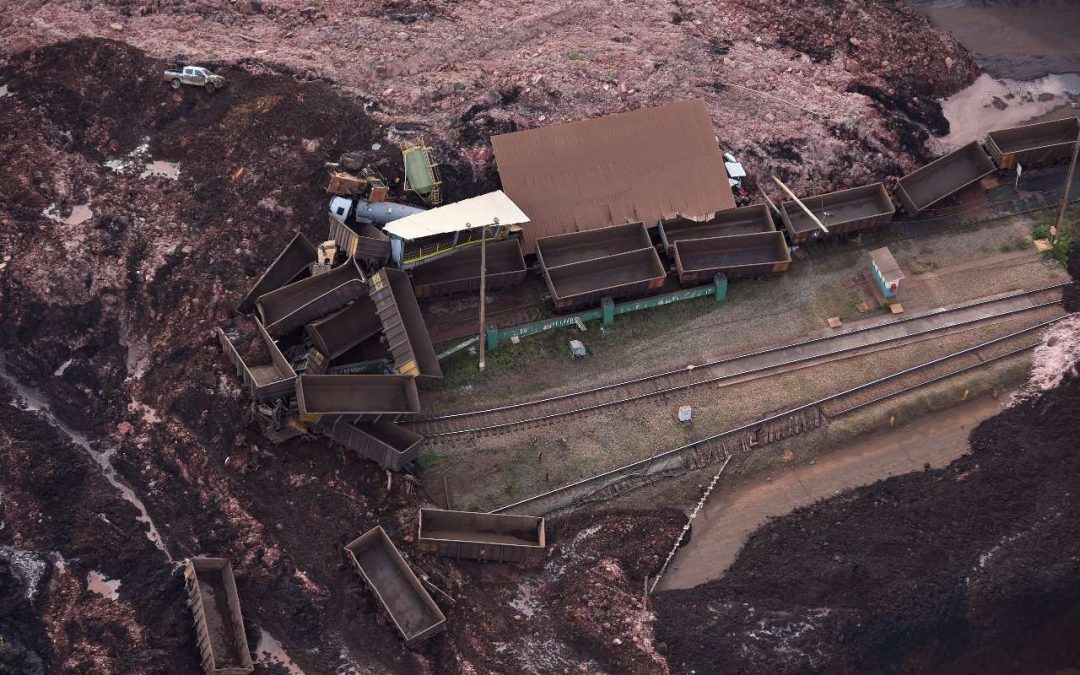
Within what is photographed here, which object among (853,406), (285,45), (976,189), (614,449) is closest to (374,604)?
(614,449)

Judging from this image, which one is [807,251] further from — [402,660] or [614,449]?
[402,660]

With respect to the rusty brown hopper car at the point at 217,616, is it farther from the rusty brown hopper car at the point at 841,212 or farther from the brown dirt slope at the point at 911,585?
the rusty brown hopper car at the point at 841,212

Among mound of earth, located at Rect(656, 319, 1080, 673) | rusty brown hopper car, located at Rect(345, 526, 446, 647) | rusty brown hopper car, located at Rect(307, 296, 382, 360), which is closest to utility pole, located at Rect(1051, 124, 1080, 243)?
mound of earth, located at Rect(656, 319, 1080, 673)

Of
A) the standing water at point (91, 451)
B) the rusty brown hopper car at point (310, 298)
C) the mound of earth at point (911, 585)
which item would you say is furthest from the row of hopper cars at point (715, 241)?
the standing water at point (91, 451)

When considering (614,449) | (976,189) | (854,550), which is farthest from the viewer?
(976,189)

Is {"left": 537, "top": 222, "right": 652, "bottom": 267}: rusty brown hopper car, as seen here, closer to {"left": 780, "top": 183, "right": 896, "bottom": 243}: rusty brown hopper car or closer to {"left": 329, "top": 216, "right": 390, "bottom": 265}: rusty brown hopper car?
{"left": 780, "top": 183, "right": 896, "bottom": 243}: rusty brown hopper car

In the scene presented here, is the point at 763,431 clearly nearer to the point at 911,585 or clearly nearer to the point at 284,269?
the point at 911,585
